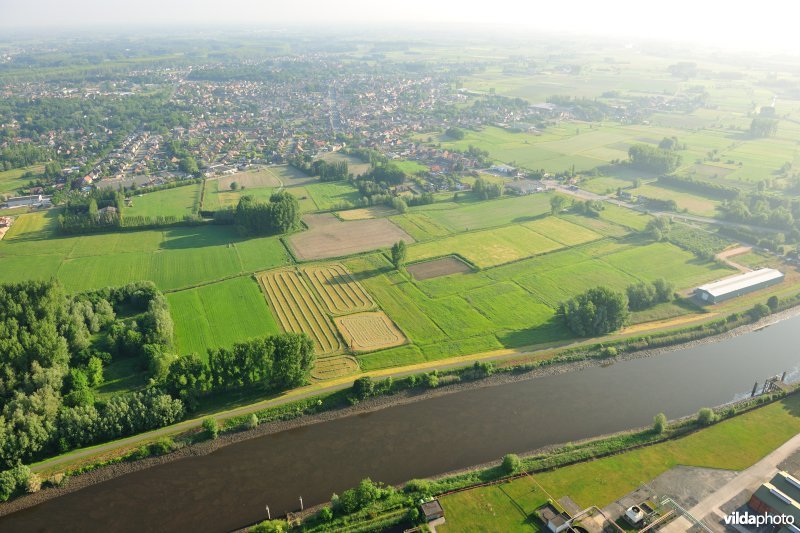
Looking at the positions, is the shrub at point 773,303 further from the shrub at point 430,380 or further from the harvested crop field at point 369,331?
the harvested crop field at point 369,331

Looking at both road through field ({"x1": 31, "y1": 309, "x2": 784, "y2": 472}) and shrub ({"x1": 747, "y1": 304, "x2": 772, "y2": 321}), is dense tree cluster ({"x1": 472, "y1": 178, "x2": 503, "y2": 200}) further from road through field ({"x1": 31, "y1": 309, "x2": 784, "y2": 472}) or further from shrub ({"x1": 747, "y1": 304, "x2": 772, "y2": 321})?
shrub ({"x1": 747, "y1": 304, "x2": 772, "y2": 321})

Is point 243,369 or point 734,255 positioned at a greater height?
point 734,255

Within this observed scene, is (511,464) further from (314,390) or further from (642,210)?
(642,210)

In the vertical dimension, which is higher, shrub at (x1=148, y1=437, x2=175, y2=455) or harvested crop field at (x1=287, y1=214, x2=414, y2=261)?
harvested crop field at (x1=287, y1=214, x2=414, y2=261)

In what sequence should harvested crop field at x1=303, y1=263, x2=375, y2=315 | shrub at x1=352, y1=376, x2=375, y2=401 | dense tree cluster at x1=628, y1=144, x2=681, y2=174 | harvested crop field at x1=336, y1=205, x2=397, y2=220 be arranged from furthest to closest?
dense tree cluster at x1=628, y1=144, x2=681, y2=174
harvested crop field at x1=336, y1=205, x2=397, y2=220
harvested crop field at x1=303, y1=263, x2=375, y2=315
shrub at x1=352, y1=376, x2=375, y2=401

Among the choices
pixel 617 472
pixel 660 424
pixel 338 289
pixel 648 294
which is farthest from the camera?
pixel 338 289

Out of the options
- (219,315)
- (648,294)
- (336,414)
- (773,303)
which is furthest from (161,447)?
(773,303)

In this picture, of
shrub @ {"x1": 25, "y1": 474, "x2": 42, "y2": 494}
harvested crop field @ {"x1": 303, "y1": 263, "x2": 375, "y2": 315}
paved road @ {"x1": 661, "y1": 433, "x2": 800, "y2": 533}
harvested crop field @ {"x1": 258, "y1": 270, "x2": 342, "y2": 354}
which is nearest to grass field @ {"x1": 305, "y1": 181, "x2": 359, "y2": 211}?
harvested crop field @ {"x1": 303, "y1": 263, "x2": 375, "y2": 315}
